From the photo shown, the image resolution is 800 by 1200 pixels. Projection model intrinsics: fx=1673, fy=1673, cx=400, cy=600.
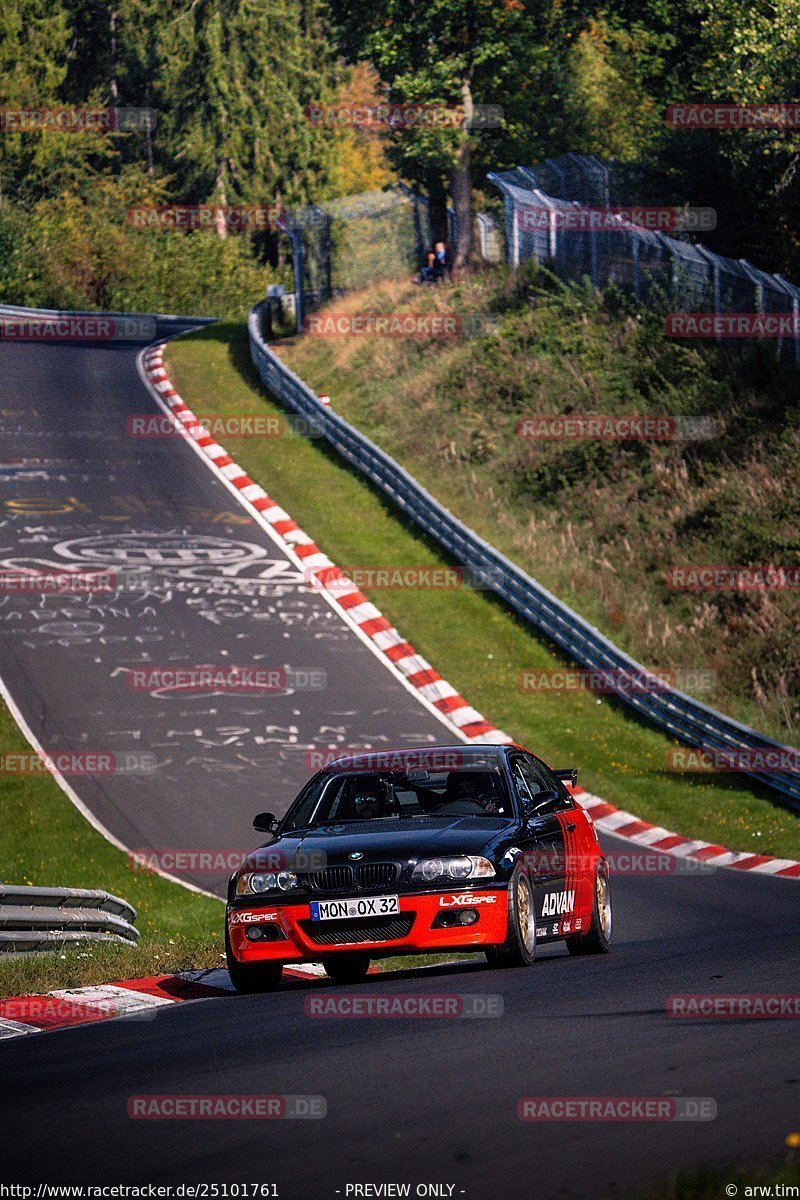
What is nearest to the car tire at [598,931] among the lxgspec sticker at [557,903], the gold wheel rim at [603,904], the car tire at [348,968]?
the gold wheel rim at [603,904]

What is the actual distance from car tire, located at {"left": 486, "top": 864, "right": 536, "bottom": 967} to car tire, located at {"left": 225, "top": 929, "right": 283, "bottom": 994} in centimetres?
135

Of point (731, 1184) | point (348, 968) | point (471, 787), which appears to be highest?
point (731, 1184)

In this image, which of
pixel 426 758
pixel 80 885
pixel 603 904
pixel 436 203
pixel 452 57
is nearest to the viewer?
pixel 426 758

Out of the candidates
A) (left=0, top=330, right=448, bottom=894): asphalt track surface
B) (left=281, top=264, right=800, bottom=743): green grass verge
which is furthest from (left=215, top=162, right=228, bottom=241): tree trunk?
(left=0, top=330, right=448, bottom=894): asphalt track surface

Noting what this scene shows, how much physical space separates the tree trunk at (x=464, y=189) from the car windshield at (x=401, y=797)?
35525 mm

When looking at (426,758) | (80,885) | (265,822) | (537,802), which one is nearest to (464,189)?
(80,885)

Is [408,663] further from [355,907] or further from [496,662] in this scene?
[355,907]

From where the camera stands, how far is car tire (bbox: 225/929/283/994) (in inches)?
404

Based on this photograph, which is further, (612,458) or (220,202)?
(220,202)

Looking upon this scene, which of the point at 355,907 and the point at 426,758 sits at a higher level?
the point at 426,758

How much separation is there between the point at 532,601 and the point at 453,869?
55.9 feet

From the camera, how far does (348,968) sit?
35.8ft

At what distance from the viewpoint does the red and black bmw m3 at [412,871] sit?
9.91 metres

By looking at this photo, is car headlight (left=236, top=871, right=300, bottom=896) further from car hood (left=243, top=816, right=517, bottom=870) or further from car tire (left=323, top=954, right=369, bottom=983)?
car tire (left=323, top=954, right=369, bottom=983)
